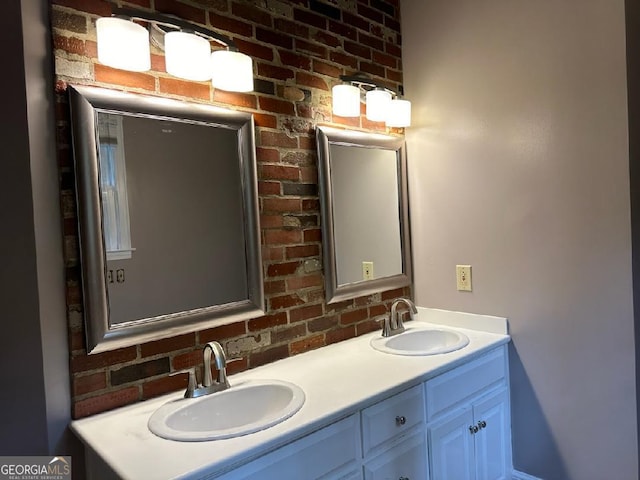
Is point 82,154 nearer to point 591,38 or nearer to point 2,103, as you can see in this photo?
point 2,103

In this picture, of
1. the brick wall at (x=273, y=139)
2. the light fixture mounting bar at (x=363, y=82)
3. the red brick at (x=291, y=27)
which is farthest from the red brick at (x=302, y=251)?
the red brick at (x=291, y=27)

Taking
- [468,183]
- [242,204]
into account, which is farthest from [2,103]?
[468,183]

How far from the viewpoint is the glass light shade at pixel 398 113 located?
209cm

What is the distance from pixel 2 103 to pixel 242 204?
2.52 ft

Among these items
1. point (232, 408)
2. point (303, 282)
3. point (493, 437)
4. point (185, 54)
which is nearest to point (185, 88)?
point (185, 54)

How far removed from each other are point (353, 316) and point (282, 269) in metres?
0.47

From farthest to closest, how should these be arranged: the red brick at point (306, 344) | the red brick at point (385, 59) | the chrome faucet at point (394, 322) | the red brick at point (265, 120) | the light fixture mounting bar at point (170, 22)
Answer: the red brick at point (385, 59)
the chrome faucet at point (394, 322)
the red brick at point (306, 344)
the red brick at point (265, 120)
the light fixture mounting bar at point (170, 22)

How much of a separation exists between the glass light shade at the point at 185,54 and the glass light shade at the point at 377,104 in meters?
0.84

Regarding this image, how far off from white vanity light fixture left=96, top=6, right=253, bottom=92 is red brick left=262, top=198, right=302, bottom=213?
424 millimetres

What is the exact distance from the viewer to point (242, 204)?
1.65 m

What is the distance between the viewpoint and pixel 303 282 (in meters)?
1.84

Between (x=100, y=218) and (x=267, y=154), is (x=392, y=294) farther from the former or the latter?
(x=100, y=218)

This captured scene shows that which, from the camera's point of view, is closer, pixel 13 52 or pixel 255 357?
pixel 13 52

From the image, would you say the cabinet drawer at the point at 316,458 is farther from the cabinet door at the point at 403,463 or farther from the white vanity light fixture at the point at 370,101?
the white vanity light fixture at the point at 370,101
